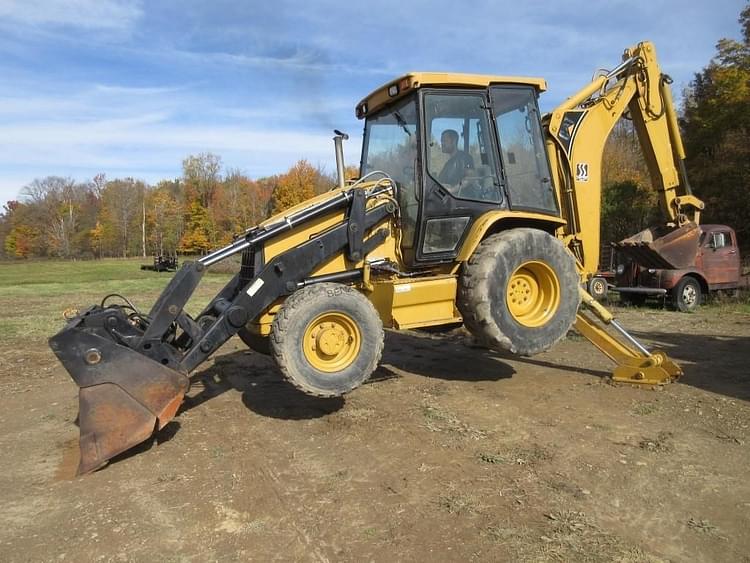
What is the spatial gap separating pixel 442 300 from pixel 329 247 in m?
1.22

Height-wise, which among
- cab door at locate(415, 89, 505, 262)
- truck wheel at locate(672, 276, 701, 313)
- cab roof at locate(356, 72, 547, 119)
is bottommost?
truck wheel at locate(672, 276, 701, 313)

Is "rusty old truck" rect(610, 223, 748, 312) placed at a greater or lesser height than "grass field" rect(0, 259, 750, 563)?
greater

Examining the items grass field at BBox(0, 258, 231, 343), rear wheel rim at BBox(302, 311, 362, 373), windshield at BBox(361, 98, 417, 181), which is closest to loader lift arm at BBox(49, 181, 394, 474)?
windshield at BBox(361, 98, 417, 181)

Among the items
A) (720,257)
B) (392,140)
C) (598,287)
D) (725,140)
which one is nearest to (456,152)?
(392,140)

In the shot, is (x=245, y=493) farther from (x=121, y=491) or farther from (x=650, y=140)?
(x=650, y=140)

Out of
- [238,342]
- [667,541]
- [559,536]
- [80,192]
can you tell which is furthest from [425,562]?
[80,192]

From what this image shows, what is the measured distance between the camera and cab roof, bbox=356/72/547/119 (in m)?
5.65

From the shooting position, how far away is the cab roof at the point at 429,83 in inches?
223

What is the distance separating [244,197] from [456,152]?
60501mm

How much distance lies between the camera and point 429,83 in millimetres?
5699

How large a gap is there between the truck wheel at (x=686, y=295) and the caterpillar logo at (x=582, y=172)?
768 centimetres

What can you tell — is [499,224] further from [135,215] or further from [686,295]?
[135,215]

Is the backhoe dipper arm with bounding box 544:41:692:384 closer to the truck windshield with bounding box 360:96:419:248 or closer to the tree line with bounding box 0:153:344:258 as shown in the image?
the truck windshield with bounding box 360:96:419:248

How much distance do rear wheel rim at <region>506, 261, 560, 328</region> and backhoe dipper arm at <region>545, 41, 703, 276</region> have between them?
0.98 metres
